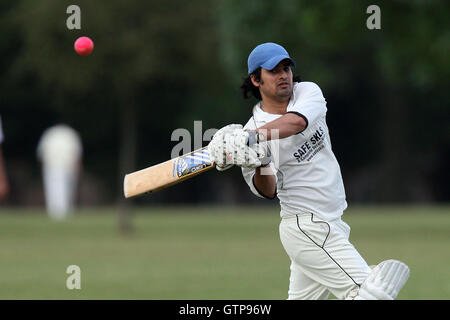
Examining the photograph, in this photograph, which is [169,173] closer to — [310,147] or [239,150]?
[239,150]

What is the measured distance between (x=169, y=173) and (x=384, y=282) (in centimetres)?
147

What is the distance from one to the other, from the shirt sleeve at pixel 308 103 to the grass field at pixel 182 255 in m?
3.42

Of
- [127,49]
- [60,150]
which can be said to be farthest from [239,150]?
[60,150]

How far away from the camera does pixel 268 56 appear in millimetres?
6547

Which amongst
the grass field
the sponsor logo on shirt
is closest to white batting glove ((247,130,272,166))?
the sponsor logo on shirt

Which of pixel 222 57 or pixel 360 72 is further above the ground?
pixel 360 72

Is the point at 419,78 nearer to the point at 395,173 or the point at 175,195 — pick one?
the point at 395,173

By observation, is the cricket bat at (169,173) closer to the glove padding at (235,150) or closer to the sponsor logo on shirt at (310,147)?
the glove padding at (235,150)

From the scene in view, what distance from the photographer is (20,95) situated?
30.3m

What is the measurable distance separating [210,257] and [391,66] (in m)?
7.16
